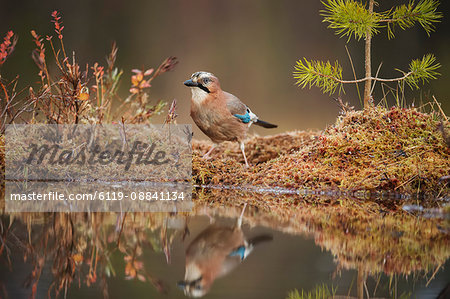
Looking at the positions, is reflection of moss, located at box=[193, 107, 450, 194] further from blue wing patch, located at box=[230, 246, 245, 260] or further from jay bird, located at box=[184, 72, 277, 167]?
blue wing patch, located at box=[230, 246, 245, 260]

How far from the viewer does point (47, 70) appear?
469cm

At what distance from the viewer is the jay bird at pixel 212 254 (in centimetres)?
167

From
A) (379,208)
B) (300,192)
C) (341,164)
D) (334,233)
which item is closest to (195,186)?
(300,192)

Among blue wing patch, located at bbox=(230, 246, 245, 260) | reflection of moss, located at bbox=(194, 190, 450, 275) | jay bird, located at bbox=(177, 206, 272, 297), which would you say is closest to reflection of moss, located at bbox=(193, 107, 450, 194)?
reflection of moss, located at bbox=(194, 190, 450, 275)

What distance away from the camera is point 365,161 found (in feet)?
13.2

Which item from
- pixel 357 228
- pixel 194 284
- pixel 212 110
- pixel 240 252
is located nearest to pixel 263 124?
pixel 212 110

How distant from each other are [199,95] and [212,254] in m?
2.72

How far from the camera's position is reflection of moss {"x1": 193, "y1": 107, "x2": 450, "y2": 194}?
12.0 feet

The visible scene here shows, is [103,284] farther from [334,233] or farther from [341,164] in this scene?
[341,164]

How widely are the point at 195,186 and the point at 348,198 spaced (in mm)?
1218

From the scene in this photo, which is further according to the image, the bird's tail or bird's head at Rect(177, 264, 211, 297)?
the bird's tail

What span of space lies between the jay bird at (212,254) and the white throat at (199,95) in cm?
215

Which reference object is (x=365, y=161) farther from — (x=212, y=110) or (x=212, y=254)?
(x=212, y=254)

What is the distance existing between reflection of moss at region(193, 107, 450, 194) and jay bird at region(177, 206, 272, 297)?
1462 millimetres
